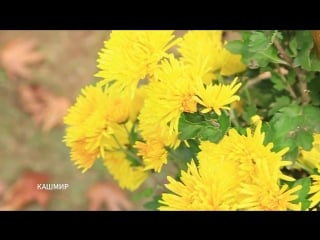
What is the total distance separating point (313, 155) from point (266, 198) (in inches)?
6.8

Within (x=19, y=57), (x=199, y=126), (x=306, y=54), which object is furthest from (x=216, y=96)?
(x=19, y=57)

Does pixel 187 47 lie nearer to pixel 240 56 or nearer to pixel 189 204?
pixel 240 56

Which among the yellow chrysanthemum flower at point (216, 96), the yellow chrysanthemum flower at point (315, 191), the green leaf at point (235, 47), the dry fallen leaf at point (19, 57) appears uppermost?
the dry fallen leaf at point (19, 57)

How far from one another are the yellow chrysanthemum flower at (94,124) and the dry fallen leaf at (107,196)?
0.95 meters

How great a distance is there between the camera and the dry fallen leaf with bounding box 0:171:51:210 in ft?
6.06

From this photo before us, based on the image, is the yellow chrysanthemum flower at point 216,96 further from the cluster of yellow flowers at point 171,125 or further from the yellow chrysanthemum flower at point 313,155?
the yellow chrysanthemum flower at point 313,155

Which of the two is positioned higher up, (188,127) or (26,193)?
(26,193)

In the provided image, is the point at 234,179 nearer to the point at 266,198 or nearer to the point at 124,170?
the point at 266,198

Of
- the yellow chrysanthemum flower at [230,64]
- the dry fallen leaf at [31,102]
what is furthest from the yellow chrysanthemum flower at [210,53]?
the dry fallen leaf at [31,102]

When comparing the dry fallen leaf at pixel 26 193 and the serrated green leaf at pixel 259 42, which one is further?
the dry fallen leaf at pixel 26 193

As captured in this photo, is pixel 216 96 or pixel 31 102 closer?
pixel 216 96

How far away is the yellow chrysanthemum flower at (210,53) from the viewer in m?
0.89

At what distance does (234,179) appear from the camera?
0.72 metres
